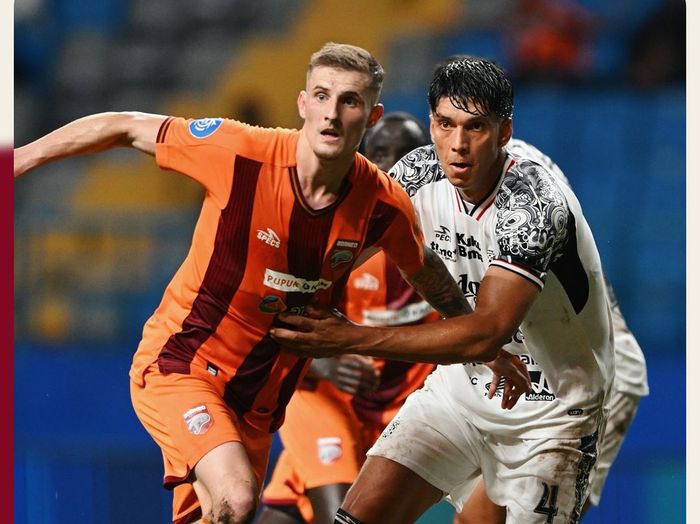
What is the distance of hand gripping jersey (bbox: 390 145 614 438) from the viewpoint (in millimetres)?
3570

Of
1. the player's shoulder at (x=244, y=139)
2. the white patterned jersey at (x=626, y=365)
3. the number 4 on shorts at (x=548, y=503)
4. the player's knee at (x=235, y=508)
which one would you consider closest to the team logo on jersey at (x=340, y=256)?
the player's shoulder at (x=244, y=139)

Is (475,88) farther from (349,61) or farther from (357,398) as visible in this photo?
(357,398)

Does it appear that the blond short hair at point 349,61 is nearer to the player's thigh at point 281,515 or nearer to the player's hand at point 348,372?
the player's hand at point 348,372

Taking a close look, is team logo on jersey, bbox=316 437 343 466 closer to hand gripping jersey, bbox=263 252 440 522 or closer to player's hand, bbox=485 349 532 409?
hand gripping jersey, bbox=263 252 440 522

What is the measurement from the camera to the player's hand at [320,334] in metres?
3.31

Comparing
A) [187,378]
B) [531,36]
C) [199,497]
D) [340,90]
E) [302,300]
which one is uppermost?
[531,36]

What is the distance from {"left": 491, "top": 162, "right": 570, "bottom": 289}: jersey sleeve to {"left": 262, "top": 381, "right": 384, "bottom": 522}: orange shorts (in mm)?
1695

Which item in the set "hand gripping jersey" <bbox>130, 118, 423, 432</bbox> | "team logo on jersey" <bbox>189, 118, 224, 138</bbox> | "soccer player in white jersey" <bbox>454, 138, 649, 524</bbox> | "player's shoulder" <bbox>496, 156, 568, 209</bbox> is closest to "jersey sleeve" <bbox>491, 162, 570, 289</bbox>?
"player's shoulder" <bbox>496, 156, 568, 209</bbox>

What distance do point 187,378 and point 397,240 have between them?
0.80 meters

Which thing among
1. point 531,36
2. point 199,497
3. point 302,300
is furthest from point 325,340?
point 531,36

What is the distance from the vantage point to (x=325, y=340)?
130 inches

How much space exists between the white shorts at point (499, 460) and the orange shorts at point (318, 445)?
1023 millimetres

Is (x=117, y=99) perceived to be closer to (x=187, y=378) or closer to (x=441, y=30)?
(x=441, y=30)

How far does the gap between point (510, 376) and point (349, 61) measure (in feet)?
3.70
